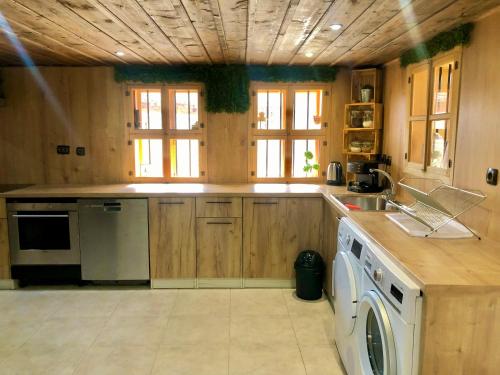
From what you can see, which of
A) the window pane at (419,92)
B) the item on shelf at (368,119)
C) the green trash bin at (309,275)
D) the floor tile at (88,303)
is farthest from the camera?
the item on shelf at (368,119)

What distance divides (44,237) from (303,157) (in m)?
2.69

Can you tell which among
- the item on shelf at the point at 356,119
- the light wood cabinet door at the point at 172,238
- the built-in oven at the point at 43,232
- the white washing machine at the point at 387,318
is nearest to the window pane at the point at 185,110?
the light wood cabinet door at the point at 172,238

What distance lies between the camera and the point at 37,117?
4199mm

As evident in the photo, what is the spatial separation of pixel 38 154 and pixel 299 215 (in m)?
2.86

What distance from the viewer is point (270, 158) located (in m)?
4.33

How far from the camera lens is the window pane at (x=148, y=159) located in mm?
4297

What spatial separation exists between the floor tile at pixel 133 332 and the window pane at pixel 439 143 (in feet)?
7.66

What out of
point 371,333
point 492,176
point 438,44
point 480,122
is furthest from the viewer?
point 438,44

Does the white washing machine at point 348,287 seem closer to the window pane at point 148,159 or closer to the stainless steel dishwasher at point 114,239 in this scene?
the stainless steel dishwasher at point 114,239

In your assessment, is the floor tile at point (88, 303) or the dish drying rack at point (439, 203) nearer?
the dish drying rack at point (439, 203)

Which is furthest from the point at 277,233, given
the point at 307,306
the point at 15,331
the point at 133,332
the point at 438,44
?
the point at 15,331

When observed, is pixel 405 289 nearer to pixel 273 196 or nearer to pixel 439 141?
pixel 439 141

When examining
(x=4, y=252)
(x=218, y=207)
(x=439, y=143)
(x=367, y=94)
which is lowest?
(x=4, y=252)

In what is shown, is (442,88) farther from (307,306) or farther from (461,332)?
(307,306)
